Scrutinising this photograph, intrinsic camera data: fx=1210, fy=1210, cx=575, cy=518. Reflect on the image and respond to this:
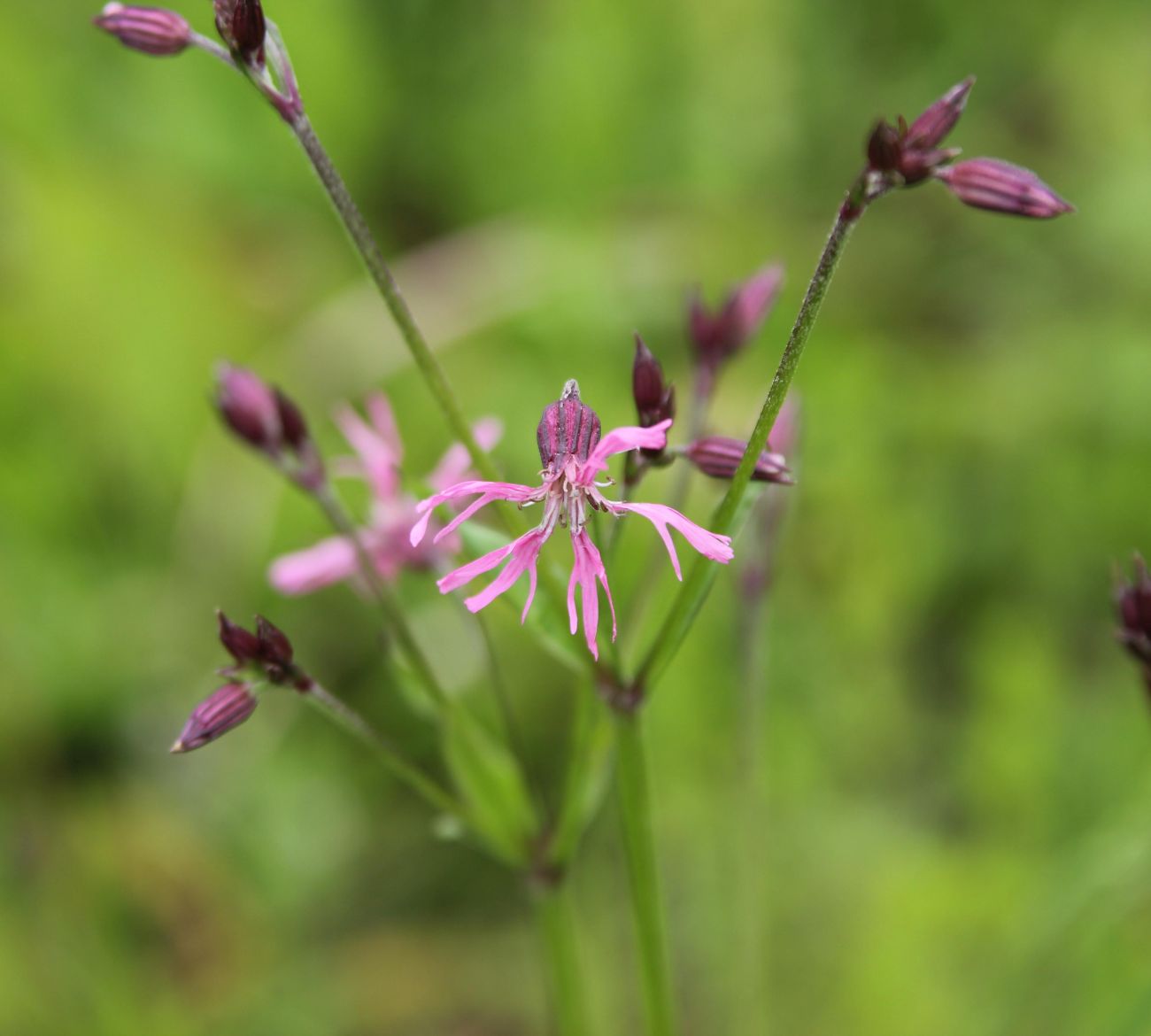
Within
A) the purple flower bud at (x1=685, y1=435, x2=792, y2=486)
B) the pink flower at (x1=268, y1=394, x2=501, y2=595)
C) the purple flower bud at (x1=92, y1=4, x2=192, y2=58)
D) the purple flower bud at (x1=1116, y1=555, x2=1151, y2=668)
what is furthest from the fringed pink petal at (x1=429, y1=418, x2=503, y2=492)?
the purple flower bud at (x1=1116, y1=555, x2=1151, y2=668)

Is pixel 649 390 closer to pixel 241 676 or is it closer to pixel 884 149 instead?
pixel 884 149

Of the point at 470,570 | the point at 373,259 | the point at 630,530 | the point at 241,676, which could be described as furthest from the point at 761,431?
the point at 630,530

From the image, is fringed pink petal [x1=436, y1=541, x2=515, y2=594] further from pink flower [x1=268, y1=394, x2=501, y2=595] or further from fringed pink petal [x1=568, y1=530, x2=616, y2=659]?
pink flower [x1=268, y1=394, x2=501, y2=595]

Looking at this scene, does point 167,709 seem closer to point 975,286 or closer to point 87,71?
point 87,71

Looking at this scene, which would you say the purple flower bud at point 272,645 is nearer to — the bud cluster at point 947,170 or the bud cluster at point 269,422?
the bud cluster at point 269,422

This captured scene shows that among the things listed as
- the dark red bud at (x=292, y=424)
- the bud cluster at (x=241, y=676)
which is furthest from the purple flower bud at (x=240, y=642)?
the dark red bud at (x=292, y=424)

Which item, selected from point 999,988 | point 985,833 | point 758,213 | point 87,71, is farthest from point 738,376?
point 87,71
